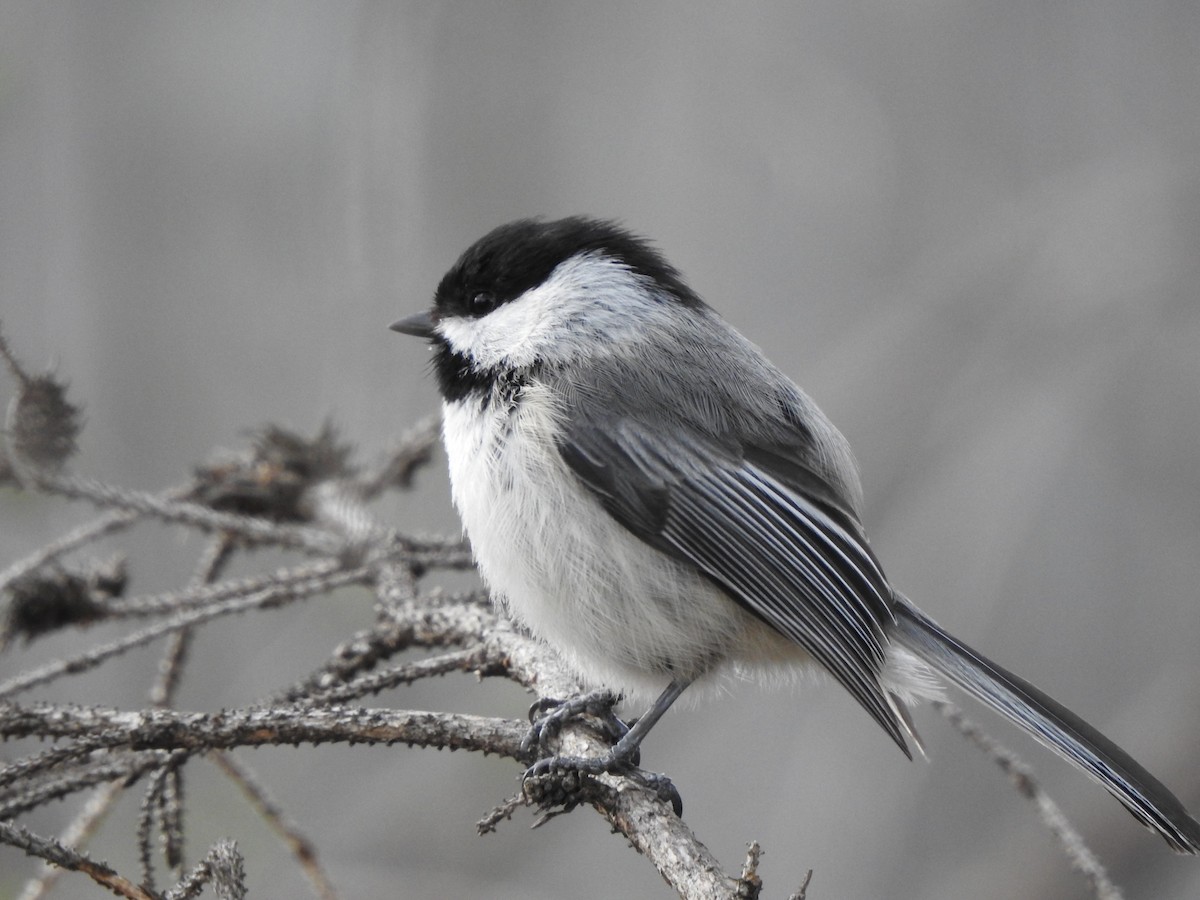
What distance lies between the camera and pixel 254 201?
3.62 m

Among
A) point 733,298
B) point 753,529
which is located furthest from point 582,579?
point 733,298

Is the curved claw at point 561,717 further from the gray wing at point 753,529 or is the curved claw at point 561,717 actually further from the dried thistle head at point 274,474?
the dried thistle head at point 274,474

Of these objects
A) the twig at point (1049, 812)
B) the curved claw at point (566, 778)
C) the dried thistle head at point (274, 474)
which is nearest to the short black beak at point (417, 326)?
the dried thistle head at point (274, 474)

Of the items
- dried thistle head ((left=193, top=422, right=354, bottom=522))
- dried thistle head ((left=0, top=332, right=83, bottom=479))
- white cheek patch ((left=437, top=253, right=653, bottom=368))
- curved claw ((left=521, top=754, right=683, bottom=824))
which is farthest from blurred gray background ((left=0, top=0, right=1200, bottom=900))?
curved claw ((left=521, top=754, right=683, bottom=824))

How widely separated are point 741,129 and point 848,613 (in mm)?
2387

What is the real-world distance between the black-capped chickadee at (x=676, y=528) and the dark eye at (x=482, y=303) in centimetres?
11

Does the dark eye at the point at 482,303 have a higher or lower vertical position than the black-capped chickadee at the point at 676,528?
higher

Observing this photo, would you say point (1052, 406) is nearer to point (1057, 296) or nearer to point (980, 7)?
point (1057, 296)

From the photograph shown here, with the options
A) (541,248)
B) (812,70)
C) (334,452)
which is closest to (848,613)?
(541,248)

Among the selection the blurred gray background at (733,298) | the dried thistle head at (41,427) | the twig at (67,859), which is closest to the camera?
the twig at (67,859)

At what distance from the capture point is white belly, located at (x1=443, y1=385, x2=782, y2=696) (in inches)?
60.2

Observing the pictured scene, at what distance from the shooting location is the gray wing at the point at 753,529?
1.51 m

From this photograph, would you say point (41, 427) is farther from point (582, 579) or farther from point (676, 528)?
point (676, 528)

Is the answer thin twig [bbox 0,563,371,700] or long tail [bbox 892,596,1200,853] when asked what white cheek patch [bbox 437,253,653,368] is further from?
long tail [bbox 892,596,1200,853]
